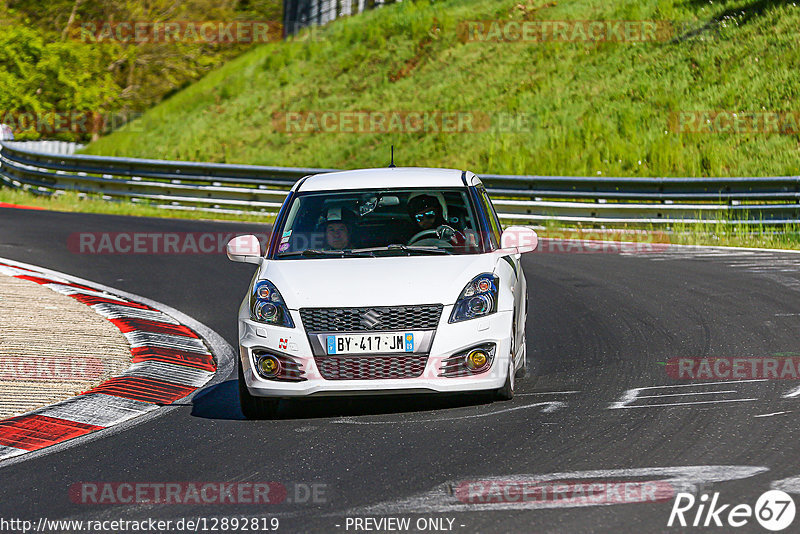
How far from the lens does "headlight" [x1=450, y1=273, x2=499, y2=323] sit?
719cm

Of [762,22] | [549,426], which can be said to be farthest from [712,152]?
[549,426]

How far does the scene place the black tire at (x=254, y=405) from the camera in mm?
7324

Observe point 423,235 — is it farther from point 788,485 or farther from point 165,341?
point 788,485

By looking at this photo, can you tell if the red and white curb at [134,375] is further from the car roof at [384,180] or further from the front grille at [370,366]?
the car roof at [384,180]

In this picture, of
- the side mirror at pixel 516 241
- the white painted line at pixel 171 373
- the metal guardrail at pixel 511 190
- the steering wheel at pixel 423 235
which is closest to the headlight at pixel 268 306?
the steering wheel at pixel 423 235

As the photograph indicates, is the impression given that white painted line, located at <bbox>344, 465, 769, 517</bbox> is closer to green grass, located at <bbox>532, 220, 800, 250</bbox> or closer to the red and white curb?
the red and white curb

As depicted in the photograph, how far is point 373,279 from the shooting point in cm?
720

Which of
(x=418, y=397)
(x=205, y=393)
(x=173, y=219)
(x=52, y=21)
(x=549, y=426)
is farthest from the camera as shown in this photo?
(x=52, y=21)

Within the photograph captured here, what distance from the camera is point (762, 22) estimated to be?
98.3ft

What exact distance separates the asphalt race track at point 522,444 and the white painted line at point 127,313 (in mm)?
923

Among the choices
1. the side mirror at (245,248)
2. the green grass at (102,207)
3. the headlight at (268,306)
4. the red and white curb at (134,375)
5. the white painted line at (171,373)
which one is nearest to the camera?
the red and white curb at (134,375)

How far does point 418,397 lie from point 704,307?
4727 millimetres

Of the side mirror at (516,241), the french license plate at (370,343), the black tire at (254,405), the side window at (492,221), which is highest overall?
A: the side window at (492,221)

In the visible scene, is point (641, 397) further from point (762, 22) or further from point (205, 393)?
point (762, 22)
